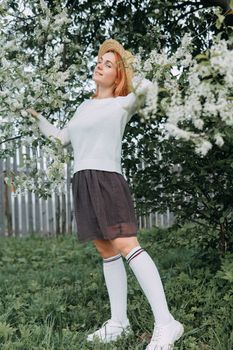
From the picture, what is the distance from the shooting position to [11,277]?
15.7ft

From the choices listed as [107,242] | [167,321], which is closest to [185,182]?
[107,242]

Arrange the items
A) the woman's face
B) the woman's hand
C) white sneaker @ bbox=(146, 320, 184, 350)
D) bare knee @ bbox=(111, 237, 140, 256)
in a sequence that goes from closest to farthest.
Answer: white sneaker @ bbox=(146, 320, 184, 350)
bare knee @ bbox=(111, 237, 140, 256)
the woman's face
the woman's hand

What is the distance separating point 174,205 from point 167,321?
48.3 inches

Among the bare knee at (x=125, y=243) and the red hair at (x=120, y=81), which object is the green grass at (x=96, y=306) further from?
the red hair at (x=120, y=81)

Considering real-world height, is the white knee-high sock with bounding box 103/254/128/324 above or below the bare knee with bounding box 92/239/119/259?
below

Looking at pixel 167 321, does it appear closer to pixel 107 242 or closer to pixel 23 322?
pixel 107 242

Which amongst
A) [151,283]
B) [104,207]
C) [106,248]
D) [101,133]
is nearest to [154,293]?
[151,283]

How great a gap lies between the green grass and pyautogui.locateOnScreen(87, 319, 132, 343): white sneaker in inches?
1.7

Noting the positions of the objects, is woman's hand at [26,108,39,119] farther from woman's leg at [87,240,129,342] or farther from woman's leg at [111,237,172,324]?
woman's leg at [111,237,172,324]

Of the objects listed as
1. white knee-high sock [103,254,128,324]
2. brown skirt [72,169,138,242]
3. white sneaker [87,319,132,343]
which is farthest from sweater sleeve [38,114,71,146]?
white sneaker [87,319,132,343]

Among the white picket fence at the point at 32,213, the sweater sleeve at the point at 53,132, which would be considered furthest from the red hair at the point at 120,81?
the white picket fence at the point at 32,213

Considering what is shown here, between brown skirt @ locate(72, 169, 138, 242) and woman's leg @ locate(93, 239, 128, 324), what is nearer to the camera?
brown skirt @ locate(72, 169, 138, 242)

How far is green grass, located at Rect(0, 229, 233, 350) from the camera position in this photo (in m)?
3.12

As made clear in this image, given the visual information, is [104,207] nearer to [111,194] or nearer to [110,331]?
[111,194]
